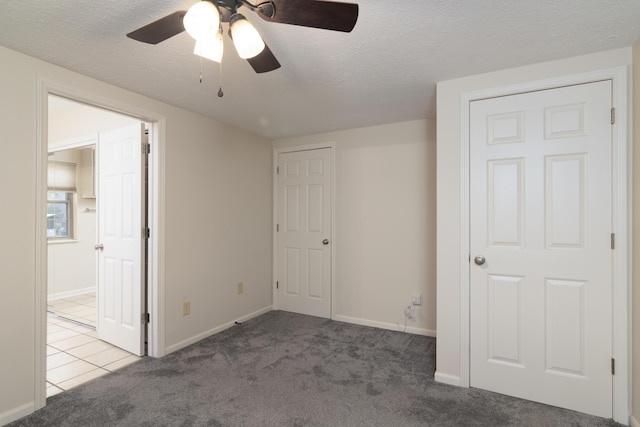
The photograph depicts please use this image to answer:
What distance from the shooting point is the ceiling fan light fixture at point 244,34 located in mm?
1282

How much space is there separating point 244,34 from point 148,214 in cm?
216

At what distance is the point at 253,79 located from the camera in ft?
7.76

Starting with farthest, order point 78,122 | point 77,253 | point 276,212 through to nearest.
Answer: point 77,253 → point 276,212 → point 78,122

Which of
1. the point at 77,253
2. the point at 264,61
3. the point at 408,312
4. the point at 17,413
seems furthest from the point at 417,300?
the point at 77,253

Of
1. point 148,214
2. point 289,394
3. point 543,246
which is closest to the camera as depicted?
point 543,246

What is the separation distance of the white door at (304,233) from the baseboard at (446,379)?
1638mm

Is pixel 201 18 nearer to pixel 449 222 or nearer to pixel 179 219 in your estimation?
pixel 449 222

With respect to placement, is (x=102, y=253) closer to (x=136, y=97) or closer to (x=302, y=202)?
(x=136, y=97)

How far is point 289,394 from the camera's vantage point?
2.26m

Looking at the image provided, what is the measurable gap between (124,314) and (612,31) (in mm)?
4149

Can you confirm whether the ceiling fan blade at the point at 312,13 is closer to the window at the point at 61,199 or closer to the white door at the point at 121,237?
the white door at the point at 121,237

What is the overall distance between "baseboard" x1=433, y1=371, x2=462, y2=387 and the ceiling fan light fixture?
2.49m

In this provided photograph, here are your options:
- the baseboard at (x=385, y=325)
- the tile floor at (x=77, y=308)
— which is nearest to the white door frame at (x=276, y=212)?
the baseboard at (x=385, y=325)

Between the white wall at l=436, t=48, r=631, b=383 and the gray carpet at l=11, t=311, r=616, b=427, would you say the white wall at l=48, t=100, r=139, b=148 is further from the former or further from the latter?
the white wall at l=436, t=48, r=631, b=383
